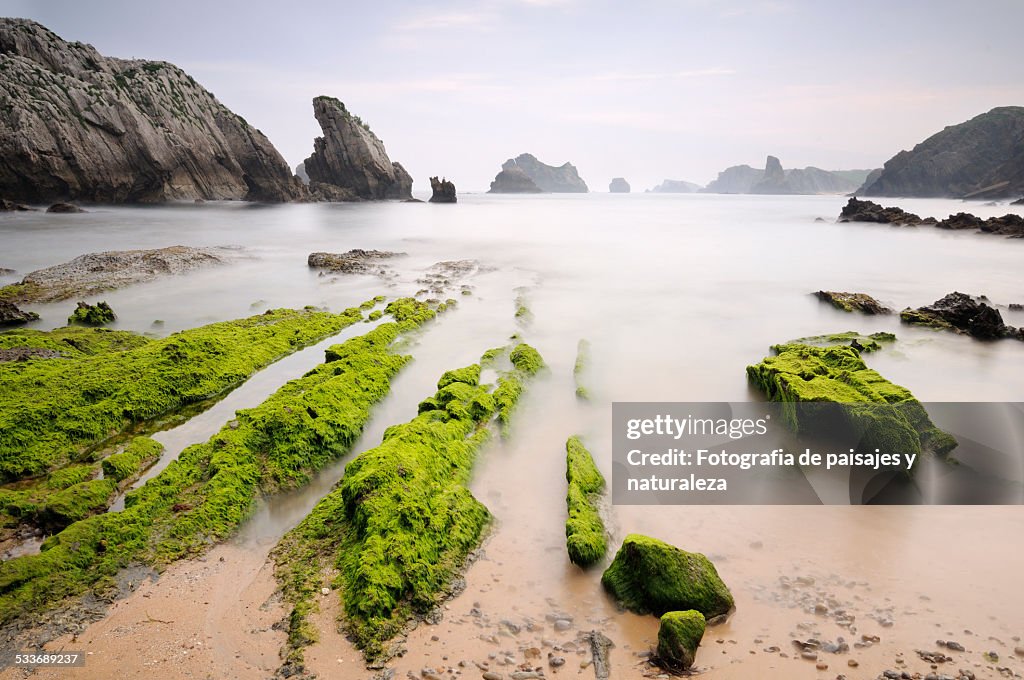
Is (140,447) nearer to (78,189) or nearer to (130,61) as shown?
(78,189)

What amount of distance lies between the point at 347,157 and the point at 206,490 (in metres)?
99.6

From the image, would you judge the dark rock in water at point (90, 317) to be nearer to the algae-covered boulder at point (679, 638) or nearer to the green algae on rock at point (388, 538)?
the green algae on rock at point (388, 538)

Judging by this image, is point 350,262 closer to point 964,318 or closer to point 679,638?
point 964,318

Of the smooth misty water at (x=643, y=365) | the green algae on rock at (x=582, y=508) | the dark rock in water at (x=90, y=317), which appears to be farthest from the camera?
the dark rock in water at (x=90, y=317)

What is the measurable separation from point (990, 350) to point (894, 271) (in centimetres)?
1607

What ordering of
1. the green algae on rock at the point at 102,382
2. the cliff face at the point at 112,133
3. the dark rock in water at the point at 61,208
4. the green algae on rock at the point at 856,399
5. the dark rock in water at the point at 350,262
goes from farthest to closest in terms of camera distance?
the cliff face at the point at 112,133, the dark rock in water at the point at 61,208, the dark rock in water at the point at 350,262, the green algae on rock at the point at 856,399, the green algae on rock at the point at 102,382

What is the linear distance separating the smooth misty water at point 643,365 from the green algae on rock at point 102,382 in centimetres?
78

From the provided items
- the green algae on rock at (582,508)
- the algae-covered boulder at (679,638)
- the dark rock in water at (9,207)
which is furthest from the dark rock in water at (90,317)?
the dark rock in water at (9,207)

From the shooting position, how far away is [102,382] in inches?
354

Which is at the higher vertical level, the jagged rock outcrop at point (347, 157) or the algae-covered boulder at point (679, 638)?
the jagged rock outcrop at point (347, 157)

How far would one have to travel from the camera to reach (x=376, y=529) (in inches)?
222

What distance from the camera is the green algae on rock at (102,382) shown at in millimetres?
7504

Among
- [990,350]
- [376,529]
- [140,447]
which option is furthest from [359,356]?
[990,350]

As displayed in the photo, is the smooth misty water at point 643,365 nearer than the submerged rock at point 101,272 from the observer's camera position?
Yes
